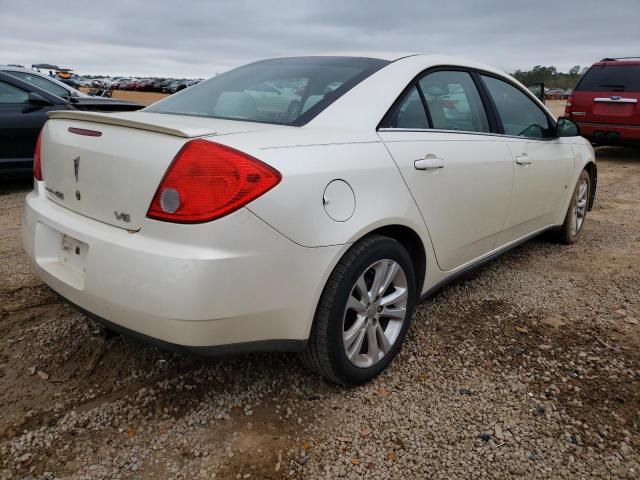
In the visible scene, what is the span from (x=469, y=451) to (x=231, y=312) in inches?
40.9

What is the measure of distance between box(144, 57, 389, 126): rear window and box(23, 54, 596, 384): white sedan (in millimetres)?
14

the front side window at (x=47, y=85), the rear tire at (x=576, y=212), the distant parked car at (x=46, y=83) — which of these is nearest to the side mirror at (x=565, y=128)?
the rear tire at (x=576, y=212)

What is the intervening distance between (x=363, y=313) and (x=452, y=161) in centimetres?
92

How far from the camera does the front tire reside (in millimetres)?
1970

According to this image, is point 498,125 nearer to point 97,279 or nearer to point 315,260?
point 315,260

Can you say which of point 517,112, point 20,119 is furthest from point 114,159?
point 20,119

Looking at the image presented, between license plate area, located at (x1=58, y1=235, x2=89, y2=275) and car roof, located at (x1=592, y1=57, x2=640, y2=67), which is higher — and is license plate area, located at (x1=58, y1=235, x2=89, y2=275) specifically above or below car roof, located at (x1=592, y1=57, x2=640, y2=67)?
below

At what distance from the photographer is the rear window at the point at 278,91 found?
2244mm

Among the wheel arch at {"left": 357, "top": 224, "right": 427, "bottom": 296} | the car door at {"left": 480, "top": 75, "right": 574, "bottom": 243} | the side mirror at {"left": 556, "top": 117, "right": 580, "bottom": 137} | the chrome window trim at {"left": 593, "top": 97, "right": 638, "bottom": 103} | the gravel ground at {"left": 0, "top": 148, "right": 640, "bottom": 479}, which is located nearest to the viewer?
the gravel ground at {"left": 0, "top": 148, "right": 640, "bottom": 479}

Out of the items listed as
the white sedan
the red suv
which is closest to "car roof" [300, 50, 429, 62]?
the white sedan

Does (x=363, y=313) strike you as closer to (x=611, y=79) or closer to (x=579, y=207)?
(x=579, y=207)

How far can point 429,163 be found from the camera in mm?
2350

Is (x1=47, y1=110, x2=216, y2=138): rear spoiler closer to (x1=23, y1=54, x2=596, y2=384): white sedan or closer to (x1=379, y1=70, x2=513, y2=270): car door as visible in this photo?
(x1=23, y1=54, x2=596, y2=384): white sedan

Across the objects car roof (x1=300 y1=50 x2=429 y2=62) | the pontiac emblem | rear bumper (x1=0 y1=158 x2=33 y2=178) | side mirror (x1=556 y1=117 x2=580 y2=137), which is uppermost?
car roof (x1=300 y1=50 x2=429 y2=62)
